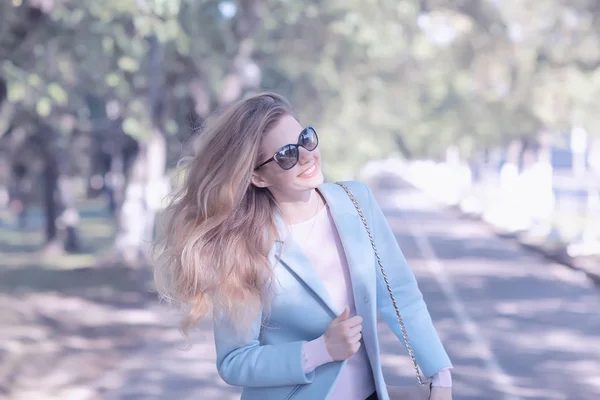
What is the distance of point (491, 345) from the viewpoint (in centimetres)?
1079

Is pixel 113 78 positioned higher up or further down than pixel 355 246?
higher up

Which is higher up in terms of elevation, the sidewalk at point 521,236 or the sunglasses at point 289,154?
the sidewalk at point 521,236

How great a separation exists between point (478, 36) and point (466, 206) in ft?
64.7

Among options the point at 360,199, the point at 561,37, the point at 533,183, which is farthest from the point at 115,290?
the point at 533,183

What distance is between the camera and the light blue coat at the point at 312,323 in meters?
2.78

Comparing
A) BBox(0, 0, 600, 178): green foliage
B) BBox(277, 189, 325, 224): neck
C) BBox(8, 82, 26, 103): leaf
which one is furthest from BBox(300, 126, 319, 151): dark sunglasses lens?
BBox(8, 82, 26, 103): leaf

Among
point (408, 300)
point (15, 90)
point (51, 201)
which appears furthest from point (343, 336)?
point (51, 201)

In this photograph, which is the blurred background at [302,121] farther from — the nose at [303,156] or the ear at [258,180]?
the nose at [303,156]

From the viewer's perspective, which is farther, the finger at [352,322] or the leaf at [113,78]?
the leaf at [113,78]

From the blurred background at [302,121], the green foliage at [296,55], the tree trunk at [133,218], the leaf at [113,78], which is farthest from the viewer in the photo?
the tree trunk at [133,218]

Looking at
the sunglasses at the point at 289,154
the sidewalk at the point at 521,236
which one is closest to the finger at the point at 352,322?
the sunglasses at the point at 289,154

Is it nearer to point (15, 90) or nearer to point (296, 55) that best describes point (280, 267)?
point (15, 90)

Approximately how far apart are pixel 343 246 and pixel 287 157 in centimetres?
32

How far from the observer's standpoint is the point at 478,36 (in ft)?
82.7
